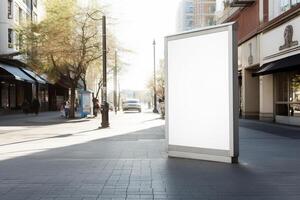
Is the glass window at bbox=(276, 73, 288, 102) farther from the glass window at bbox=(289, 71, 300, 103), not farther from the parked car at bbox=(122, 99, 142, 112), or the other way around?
the parked car at bbox=(122, 99, 142, 112)

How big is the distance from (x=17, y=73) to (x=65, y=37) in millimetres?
8488

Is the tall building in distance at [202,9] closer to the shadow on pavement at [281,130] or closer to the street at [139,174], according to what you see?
the shadow on pavement at [281,130]

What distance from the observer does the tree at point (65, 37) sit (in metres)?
33.1

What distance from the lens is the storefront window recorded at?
24625 millimetres

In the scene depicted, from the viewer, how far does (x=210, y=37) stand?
35.9 feet

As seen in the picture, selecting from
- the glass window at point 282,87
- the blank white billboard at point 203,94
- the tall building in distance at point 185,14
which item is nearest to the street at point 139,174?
the blank white billboard at point 203,94

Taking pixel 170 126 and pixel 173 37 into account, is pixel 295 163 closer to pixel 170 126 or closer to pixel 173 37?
pixel 170 126

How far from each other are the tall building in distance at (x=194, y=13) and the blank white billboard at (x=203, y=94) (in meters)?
58.5

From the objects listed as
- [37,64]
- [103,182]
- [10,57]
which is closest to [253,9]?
[37,64]

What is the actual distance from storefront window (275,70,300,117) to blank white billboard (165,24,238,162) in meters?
13.9

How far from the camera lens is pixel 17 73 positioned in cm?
3966

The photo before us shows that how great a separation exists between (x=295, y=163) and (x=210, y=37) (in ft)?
10.6

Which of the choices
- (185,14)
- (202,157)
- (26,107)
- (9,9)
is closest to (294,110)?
(202,157)

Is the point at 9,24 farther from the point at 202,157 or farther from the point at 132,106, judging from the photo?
the point at 202,157
